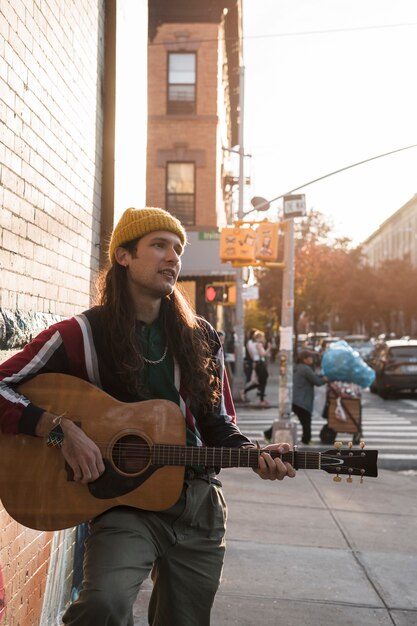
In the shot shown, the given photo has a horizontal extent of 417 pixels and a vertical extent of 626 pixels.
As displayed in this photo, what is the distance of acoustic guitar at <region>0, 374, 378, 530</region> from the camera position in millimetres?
2830

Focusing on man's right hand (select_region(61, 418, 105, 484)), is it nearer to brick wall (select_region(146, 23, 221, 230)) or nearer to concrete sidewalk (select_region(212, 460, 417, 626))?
concrete sidewalk (select_region(212, 460, 417, 626))

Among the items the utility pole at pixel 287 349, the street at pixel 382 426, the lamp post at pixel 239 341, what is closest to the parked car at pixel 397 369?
the street at pixel 382 426

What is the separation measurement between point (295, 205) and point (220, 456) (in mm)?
9985

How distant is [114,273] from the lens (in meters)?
3.24

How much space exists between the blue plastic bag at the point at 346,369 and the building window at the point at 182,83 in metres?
14.2

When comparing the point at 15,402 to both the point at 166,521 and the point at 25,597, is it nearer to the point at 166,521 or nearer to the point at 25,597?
the point at 166,521

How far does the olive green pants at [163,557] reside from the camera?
258cm

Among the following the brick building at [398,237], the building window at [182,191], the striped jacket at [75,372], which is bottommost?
the striped jacket at [75,372]

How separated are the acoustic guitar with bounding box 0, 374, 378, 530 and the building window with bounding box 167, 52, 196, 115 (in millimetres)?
22211

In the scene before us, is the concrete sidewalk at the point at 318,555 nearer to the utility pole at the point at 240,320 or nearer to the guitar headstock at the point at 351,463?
the guitar headstock at the point at 351,463

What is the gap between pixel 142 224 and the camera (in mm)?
3156

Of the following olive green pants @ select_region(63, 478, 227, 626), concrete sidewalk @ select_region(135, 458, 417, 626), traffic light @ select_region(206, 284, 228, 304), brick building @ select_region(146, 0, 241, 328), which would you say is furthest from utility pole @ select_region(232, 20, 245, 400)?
olive green pants @ select_region(63, 478, 227, 626)

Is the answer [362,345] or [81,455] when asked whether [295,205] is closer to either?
[81,455]

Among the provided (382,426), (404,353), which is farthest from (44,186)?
(404,353)
